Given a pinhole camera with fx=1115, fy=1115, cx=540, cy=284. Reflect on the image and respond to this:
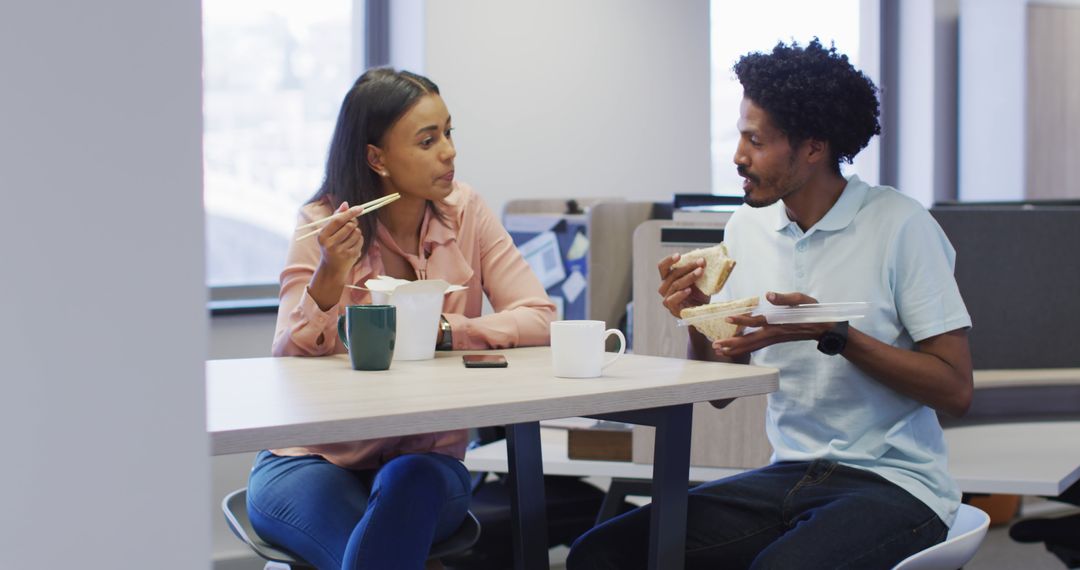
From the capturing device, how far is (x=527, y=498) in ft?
5.64

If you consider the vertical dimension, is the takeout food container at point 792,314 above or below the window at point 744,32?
below

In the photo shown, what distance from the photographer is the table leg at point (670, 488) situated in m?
1.54

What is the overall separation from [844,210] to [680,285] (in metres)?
0.30

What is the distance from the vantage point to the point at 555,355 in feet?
4.92

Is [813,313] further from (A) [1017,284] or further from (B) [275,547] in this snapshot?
(A) [1017,284]

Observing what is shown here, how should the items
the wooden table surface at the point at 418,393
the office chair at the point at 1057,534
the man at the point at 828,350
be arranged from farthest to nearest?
the office chair at the point at 1057,534, the man at the point at 828,350, the wooden table surface at the point at 418,393

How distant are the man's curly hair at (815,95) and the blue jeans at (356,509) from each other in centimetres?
77

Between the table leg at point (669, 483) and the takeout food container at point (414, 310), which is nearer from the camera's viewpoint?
the table leg at point (669, 483)

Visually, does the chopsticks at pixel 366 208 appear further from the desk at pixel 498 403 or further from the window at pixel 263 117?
the window at pixel 263 117

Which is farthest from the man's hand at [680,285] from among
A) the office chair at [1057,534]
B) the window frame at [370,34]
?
the window frame at [370,34]

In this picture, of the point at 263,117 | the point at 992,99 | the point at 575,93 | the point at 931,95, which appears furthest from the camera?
the point at 931,95

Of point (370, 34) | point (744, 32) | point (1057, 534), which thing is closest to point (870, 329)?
point (1057, 534)

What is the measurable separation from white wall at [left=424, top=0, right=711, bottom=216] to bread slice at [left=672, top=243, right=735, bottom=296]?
8.26 ft

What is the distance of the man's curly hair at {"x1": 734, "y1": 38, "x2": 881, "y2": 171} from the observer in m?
1.73
